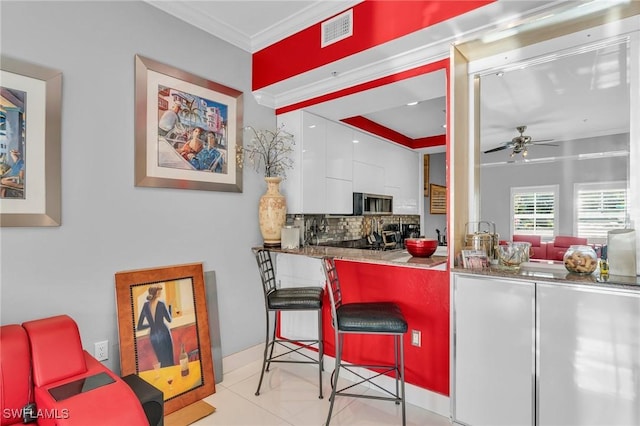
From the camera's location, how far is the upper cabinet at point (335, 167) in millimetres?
3277

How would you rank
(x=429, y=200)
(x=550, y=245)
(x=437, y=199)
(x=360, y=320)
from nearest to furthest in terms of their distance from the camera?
(x=360, y=320)
(x=550, y=245)
(x=429, y=200)
(x=437, y=199)

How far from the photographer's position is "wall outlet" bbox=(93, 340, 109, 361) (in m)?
2.14

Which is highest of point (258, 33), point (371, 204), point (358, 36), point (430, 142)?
point (258, 33)

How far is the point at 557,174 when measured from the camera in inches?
85.0

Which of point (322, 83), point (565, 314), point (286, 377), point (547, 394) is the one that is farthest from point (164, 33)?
point (547, 394)

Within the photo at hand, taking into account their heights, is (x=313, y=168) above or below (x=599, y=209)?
above

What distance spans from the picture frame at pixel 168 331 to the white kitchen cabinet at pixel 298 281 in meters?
0.85

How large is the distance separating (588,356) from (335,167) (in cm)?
272

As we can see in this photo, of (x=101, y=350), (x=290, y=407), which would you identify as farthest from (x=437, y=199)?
(x=101, y=350)

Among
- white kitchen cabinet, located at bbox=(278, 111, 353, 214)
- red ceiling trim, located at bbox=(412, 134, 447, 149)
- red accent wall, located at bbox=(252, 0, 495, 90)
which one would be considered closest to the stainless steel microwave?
white kitchen cabinet, located at bbox=(278, 111, 353, 214)

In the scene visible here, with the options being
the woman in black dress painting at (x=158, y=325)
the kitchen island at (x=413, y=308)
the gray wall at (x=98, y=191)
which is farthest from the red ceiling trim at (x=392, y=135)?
the woman in black dress painting at (x=158, y=325)

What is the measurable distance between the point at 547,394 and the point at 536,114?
1.73m

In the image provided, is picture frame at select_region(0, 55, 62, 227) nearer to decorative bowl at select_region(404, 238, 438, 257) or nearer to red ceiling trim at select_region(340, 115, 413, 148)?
decorative bowl at select_region(404, 238, 438, 257)

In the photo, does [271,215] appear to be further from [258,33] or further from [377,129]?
[377,129]
